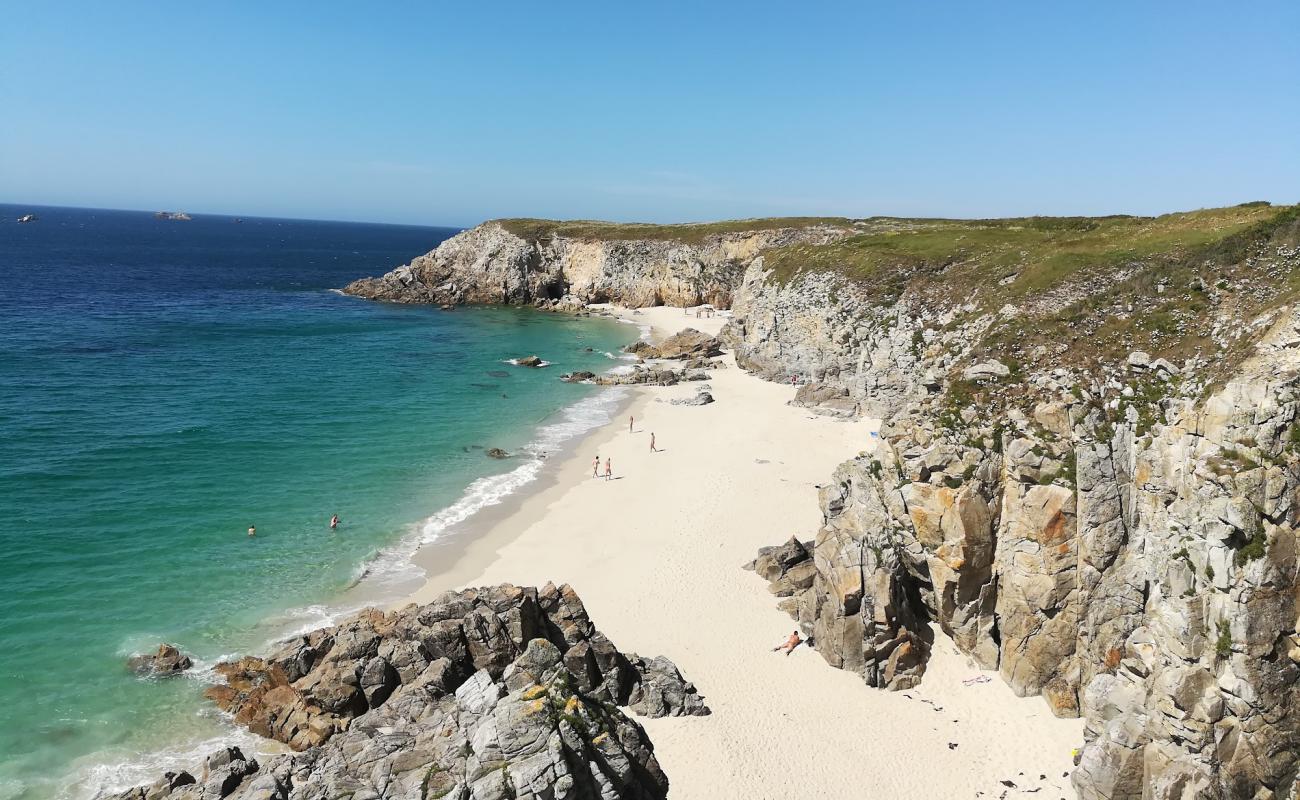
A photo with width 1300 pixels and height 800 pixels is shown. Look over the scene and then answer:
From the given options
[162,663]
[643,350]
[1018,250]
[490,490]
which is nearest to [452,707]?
[162,663]

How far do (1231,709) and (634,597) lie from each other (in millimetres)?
17299

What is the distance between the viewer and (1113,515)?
19031 millimetres

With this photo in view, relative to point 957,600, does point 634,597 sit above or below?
below

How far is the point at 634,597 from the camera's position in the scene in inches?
1050

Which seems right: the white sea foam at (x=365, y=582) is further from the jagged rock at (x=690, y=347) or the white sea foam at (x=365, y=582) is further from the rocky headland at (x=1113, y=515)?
the jagged rock at (x=690, y=347)

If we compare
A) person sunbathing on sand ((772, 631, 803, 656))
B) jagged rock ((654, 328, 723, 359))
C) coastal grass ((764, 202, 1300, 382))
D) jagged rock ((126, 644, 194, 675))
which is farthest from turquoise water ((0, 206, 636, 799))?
coastal grass ((764, 202, 1300, 382))

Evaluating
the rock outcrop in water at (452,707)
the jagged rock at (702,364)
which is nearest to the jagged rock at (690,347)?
the jagged rock at (702,364)

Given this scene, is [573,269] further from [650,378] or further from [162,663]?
[162,663]

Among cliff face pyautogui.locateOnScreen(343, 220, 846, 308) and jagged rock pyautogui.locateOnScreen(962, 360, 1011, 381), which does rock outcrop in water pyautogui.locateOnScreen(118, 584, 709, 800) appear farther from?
cliff face pyautogui.locateOnScreen(343, 220, 846, 308)

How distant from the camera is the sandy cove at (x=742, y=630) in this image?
18.2m

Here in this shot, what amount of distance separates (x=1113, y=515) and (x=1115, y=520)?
134 mm

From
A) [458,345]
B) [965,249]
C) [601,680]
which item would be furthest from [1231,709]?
[458,345]

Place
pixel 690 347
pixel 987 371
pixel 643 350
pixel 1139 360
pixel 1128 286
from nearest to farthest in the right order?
pixel 1139 360, pixel 987 371, pixel 1128 286, pixel 690 347, pixel 643 350

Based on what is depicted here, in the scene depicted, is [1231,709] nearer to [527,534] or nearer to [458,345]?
[527,534]
